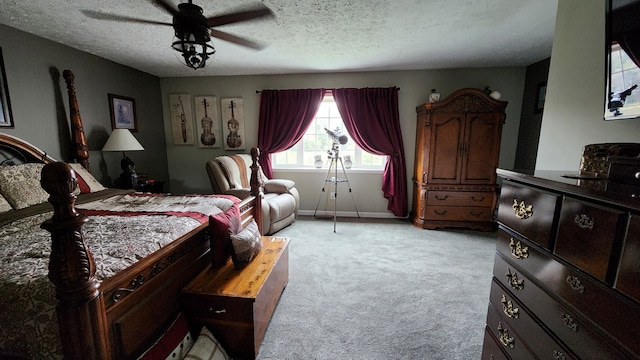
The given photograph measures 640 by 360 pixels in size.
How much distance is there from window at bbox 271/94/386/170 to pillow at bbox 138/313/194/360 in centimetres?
315

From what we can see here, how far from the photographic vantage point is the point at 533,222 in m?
0.94

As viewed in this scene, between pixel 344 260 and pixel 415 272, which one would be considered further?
pixel 344 260

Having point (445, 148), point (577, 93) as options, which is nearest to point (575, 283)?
point (577, 93)

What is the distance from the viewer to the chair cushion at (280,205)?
3.34m

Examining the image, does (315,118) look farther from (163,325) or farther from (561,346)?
(561,346)

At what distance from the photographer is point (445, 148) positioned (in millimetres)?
3469

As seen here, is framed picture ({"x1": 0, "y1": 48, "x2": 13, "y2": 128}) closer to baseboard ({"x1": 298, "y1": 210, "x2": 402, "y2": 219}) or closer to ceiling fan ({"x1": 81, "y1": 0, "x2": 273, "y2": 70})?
ceiling fan ({"x1": 81, "y1": 0, "x2": 273, "y2": 70})

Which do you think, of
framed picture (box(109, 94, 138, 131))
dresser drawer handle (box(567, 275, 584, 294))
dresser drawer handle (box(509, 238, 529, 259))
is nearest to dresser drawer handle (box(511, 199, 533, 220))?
dresser drawer handle (box(509, 238, 529, 259))

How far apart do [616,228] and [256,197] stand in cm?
235

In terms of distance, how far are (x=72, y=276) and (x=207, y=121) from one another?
12.8 feet

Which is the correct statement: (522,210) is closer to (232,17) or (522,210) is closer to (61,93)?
(232,17)

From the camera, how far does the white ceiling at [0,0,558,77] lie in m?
2.01

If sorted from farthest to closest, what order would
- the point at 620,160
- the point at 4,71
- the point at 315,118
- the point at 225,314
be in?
the point at 315,118, the point at 4,71, the point at 225,314, the point at 620,160

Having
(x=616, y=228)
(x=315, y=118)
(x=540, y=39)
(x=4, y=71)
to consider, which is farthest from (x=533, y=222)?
(x=4, y=71)
